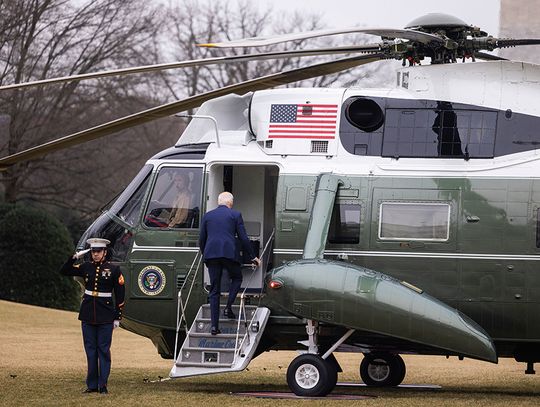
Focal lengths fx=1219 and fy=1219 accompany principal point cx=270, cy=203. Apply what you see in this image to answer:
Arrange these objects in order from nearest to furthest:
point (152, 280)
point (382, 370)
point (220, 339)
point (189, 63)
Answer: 1. point (189, 63)
2. point (220, 339)
3. point (152, 280)
4. point (382, 370)

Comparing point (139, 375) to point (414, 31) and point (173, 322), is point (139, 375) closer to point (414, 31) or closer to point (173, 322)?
point (173, 322)

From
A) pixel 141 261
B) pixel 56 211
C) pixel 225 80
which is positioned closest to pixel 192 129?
pixel 141 261

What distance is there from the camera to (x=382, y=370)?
15.5 meters

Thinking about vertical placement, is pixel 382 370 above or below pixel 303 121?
below

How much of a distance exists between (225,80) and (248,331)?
3870cm

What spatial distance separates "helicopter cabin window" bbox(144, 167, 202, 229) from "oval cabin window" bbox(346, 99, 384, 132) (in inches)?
75.2

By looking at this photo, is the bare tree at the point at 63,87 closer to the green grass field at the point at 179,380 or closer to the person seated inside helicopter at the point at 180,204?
the green grass field at the point at 179,380

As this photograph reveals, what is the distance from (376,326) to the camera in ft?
42.5

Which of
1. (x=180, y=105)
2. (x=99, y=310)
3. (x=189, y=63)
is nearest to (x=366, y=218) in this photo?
(x=180, y=105)

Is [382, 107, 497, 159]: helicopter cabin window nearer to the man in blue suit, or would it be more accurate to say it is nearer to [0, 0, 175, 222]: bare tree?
the man in blue suit

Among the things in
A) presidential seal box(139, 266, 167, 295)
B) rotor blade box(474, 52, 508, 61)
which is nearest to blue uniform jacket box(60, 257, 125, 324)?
presidential seal box(139, 266, 167, 295)

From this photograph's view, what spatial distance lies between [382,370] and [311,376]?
2341 millimetres

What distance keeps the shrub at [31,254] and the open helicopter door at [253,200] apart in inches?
670

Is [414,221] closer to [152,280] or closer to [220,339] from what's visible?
[220,339]
